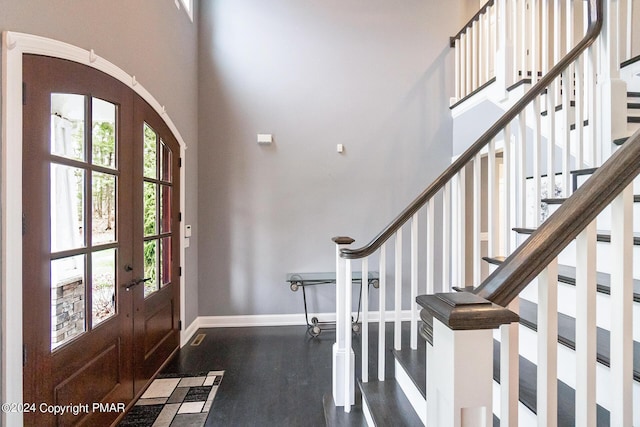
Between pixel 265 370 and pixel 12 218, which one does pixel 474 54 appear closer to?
pixel 265 370

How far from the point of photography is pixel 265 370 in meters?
2.61

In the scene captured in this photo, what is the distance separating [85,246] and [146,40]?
1652 mm

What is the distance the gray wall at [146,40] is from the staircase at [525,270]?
6.18ft

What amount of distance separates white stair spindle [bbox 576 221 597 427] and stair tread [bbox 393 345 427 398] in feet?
2.80

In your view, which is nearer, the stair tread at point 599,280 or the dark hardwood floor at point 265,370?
the stair tread at point 599,280

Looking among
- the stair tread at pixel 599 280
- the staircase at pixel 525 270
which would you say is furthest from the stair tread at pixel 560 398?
the stair tread at pixel 599 280

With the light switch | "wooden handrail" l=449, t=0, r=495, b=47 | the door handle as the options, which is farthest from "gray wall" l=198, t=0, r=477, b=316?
the door handle

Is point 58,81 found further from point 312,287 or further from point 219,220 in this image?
point 312,287

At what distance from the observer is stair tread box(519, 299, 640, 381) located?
1.09 m

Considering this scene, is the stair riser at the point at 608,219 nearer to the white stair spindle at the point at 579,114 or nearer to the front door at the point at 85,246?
the white stair spindle at the point at 579,114

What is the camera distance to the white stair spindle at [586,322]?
0.73m

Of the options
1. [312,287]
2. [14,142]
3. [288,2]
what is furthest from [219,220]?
[288,2]

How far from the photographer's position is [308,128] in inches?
142

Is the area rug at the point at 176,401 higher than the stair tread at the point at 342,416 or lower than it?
lower
